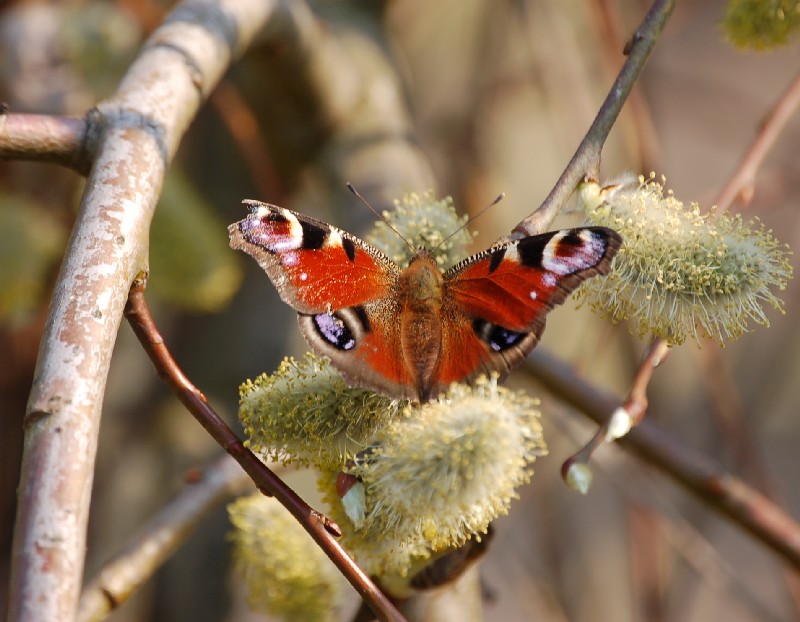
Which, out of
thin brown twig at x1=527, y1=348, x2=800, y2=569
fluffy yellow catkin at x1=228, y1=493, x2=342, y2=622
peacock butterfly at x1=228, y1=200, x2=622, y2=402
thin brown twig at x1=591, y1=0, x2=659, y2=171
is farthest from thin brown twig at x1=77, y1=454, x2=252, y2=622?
thin brown twig at x1=591, y1=0, x2=659, y2=171

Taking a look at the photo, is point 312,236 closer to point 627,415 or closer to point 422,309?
point 422,309

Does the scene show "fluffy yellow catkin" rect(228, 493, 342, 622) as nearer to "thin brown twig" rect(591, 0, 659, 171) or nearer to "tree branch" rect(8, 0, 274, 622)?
"tree branch" rect(8, 0, 274, 622)

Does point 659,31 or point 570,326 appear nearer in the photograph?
point 659,31

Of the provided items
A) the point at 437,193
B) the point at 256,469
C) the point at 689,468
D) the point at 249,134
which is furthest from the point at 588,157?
the point at 249,134

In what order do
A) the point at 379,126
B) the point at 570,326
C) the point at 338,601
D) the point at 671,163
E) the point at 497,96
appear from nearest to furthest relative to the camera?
the point at 338,601, the point at 379,126, the point at 497,96, the point at 570,326, the point at 671,163

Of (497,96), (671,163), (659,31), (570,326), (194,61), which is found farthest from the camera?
(671,163)

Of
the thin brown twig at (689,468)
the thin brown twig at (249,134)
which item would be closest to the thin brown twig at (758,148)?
the thin brown twig at (689,468)

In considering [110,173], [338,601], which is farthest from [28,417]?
[338,601]

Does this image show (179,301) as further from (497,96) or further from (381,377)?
(497,96)
